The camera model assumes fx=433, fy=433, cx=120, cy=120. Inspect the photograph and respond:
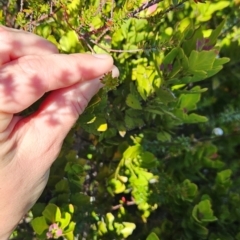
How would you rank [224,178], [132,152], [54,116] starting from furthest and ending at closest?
[224,178], [132,152], [54,116]

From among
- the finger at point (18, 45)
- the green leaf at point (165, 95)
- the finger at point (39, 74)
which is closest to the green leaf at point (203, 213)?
the green leaf at point (165, 95)

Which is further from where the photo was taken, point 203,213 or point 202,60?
point 203,213

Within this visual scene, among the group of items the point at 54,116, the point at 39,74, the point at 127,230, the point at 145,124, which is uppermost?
the point at 39,74

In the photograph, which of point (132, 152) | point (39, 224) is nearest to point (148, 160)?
point (132, 152)

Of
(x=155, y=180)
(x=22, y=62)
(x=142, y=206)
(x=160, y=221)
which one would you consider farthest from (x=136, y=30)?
(x=160, y=221)

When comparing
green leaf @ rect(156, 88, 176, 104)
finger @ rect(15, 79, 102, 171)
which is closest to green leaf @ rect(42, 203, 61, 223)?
finger @ rect(15, 79, 102, 171)

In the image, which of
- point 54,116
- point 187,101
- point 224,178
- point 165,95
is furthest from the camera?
point 224,178

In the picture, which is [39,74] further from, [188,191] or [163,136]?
[188,191]
